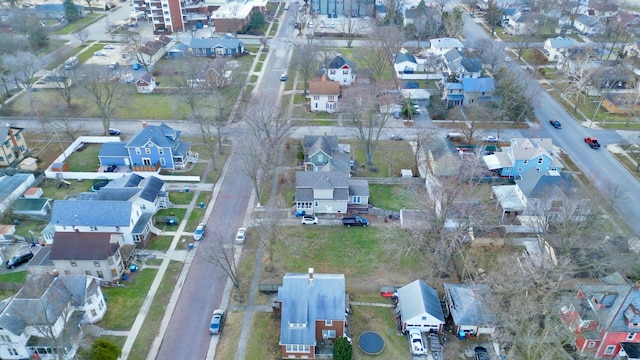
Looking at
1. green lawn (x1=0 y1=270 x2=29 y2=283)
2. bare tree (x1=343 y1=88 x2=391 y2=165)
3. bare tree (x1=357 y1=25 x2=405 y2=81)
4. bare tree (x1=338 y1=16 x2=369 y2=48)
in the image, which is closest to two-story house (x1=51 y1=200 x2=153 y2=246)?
green lawn (x1=0 y1=270 x2=29 y2=283)

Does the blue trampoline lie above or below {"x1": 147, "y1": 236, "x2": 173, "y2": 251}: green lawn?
above

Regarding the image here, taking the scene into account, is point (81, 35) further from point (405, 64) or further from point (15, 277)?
point (15, 277)

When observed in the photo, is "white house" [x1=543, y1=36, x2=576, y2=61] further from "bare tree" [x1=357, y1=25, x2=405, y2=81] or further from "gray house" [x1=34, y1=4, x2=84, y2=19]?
"gray house" [x1=34, y1=4, x2=84, y2=19]

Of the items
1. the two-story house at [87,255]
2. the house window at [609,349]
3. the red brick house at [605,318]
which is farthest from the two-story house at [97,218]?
the house window at [609,349]

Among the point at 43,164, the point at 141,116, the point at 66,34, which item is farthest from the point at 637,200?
the point at 66,34

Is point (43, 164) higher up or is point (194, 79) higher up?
point (194, 79)

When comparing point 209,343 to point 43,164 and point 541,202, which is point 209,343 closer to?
point 541,202

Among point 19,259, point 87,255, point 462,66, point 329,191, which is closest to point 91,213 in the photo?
point 87,255
